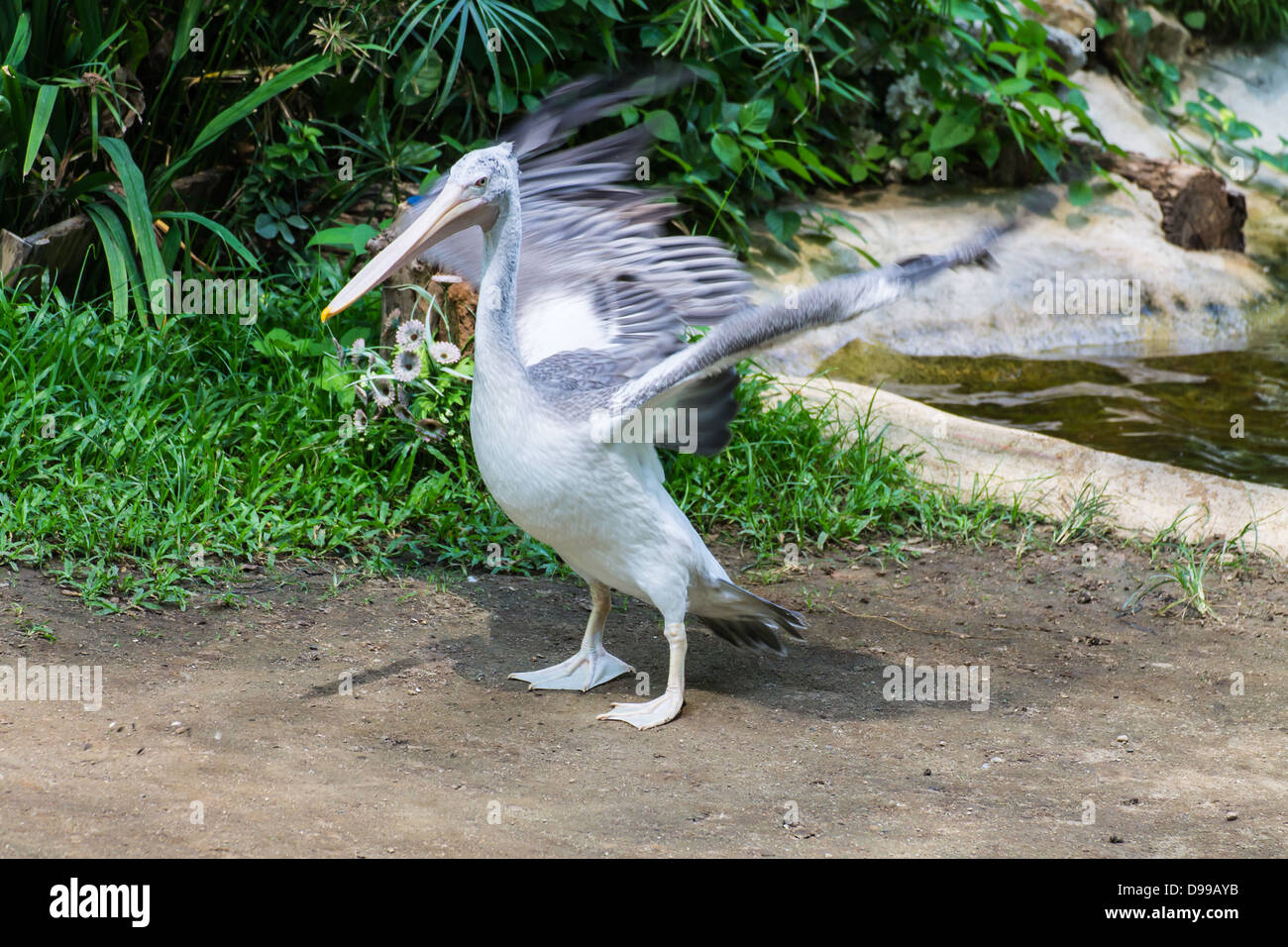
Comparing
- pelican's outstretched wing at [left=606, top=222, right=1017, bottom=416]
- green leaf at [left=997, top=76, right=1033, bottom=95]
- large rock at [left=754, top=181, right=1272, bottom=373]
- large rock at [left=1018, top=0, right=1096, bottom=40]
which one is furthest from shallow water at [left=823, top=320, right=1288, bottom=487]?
pelican's outstretched wing at [left=606, top=222, right=1017, bottom=416]

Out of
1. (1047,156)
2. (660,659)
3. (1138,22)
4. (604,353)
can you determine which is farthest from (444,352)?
(1138,22)

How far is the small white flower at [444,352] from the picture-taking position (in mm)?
4617

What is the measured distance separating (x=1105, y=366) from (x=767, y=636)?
12.6 ft

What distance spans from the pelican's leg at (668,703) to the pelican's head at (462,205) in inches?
48.3

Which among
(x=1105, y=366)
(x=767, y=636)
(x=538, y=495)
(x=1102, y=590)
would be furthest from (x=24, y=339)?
(x=1105, y=366)

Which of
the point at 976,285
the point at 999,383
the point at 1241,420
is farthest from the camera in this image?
the point at 976,285

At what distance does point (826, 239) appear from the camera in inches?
280

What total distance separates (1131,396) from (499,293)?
4.08 meters

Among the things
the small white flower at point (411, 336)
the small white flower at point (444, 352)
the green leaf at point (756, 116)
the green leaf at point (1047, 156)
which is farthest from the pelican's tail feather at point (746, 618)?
the green leaf at point (1047, 156)

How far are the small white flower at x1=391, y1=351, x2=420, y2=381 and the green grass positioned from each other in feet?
0.70

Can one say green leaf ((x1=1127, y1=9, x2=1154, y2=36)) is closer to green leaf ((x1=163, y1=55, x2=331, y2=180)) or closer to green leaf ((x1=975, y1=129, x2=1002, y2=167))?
green leaf ((x1=975, y1=129, x2=1002, y2=167))

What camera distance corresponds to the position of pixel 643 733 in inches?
137

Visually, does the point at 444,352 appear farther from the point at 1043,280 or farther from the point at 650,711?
the point at 1043,280

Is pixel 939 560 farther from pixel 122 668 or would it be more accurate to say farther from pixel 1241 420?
pixel 122 668
